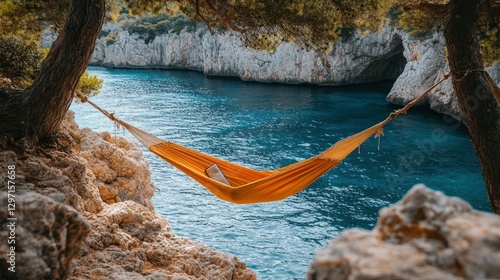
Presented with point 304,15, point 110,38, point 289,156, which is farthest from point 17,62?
point 110,38

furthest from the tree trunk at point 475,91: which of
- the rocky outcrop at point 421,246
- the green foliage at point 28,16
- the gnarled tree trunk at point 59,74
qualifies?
the green foliage at point 28,16

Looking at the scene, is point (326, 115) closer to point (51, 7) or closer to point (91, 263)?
point (51, 7)

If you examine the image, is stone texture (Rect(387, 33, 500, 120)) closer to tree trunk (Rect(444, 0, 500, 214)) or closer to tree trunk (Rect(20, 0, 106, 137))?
tree trunk (Rect(444, 0, 500, 214))

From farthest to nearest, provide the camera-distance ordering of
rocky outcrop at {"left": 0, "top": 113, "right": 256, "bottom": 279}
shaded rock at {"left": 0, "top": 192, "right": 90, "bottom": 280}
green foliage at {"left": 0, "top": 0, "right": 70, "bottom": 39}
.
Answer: green foliage at {"left": 0, "top": 0, "right": 70, "bottom": 39} < rocky outcrop at {"left": 0, "top": 113, "right": 256, "bottom": 279} < shaded rock at {"left": 0, "top": 192, "right": 90, "bottom": 280}

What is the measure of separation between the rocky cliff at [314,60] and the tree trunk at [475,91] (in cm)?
916

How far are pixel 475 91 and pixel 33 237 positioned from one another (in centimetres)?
335

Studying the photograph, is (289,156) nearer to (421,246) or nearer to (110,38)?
(421,246)

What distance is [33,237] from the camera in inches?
52.0

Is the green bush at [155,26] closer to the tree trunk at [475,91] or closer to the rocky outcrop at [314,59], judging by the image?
the rocky outcrop at [314,59]

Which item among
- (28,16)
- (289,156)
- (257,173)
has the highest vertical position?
(28,16)

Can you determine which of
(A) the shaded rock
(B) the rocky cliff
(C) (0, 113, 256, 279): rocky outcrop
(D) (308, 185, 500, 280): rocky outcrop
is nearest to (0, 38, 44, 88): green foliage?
(C) (0, 113, 256, 279): rocky outcrop

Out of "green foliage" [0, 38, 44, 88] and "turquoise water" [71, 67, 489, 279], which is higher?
"green foliage" [0, 38, 44, 88]

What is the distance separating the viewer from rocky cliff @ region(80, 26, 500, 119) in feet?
56.1

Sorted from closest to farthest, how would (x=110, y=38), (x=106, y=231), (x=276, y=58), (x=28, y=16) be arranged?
(x=106, y=231), (x=28, y=16), (x=276, y=58), (x=110, y=38)
